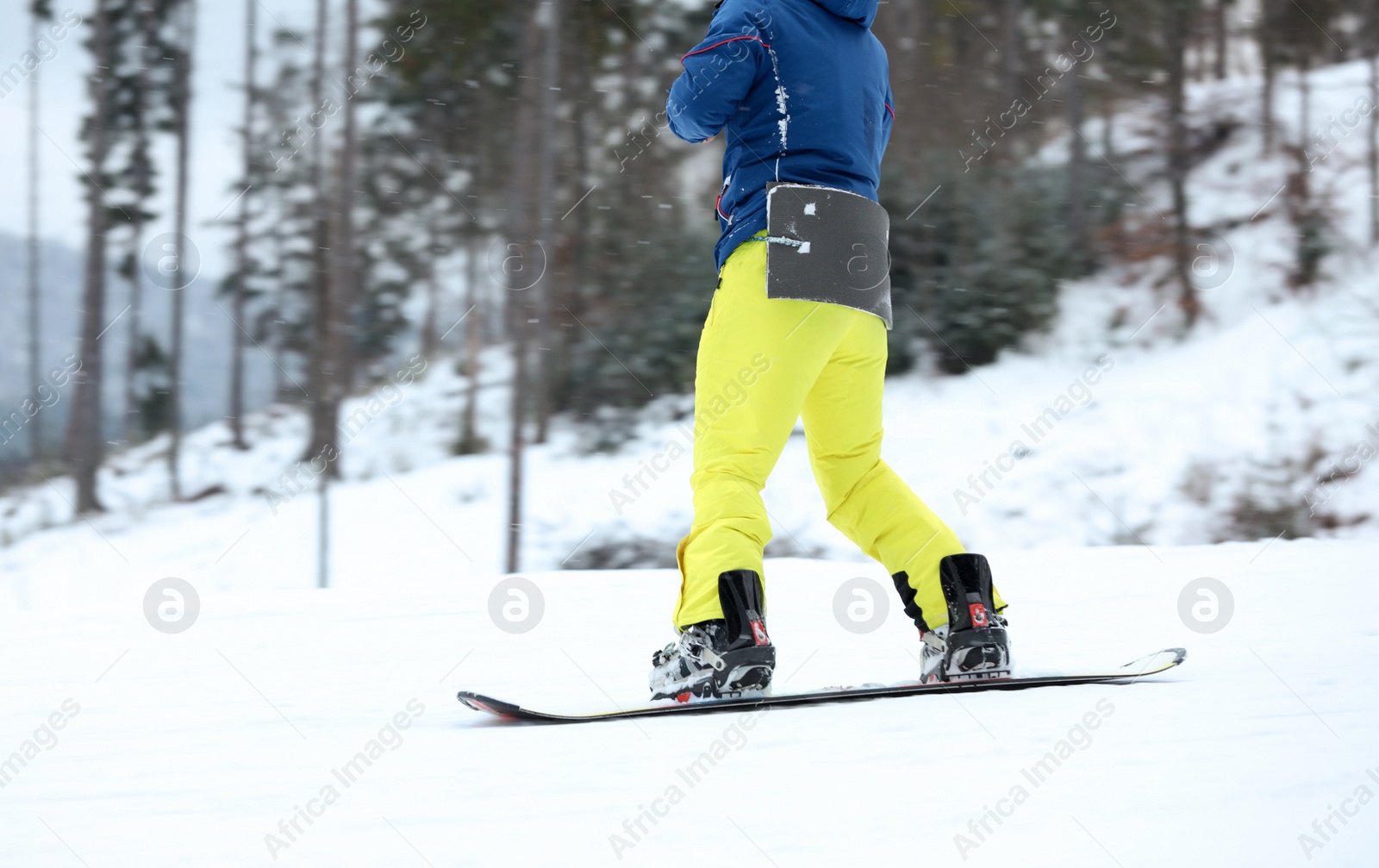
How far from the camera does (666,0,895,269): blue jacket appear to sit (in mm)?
1802

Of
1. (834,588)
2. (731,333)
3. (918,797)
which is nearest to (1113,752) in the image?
(918,797)

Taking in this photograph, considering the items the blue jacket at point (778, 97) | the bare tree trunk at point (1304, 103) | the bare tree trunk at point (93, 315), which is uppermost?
the bare tree trunk at point (1304, 103)

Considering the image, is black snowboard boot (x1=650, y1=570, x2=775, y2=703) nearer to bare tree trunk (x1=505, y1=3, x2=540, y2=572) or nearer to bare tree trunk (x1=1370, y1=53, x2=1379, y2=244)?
bare tree trunk (x1=505, y1=3, x2=540, y2=572)

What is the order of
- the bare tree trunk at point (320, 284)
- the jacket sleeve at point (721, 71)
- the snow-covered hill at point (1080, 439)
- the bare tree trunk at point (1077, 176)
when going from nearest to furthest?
the jacket sleeve at point (721, 71) < the snow-covered hill at point (1080, 439) < the bare tree trunk at point (320, 284) < the bare tree trunk at point (1077, 176)

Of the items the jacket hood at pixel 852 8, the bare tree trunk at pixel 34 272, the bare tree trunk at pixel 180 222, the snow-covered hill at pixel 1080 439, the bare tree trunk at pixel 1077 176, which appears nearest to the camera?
the jacket hood at pixel 852 8

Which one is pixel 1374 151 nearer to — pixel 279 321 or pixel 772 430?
pixel 772 430

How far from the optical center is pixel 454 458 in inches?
307

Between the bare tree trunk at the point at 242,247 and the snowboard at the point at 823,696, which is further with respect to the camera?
the bare tree trunk at the point at 242,247

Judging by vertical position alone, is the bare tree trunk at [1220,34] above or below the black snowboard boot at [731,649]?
above

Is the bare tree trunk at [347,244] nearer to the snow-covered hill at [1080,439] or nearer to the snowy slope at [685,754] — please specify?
the snow-covered hill at [1080,439]

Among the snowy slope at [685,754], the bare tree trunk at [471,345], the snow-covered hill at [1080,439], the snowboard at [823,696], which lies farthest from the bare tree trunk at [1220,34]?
the snowboard at [823,696]

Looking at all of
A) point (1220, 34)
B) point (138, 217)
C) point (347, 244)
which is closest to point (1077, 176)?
point (1220, 34)

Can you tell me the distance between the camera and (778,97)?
73.0 inches

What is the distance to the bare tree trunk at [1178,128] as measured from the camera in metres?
7.79
